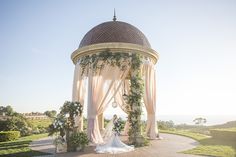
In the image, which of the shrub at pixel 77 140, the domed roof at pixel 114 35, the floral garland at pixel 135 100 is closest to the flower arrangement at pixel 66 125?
the shrub at pixel 77 140

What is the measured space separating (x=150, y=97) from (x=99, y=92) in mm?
3569

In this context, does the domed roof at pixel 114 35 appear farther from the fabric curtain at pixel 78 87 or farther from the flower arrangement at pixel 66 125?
the flower arrangement at pixel 66 125

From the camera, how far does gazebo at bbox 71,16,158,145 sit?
12062mm

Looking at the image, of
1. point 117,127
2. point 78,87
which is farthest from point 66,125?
point 78,87

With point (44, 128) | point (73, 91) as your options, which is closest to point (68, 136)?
point (73, 91)

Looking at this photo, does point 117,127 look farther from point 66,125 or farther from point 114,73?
point 114,73

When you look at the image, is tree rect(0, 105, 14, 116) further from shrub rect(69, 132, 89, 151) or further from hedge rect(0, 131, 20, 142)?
shrub rect(69, 132, 89, 151)

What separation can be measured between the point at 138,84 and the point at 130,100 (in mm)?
1028

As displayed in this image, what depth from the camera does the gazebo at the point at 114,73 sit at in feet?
39.6

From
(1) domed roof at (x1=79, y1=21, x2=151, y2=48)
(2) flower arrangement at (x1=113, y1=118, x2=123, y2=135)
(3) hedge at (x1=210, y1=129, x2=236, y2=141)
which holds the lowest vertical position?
(3) hedge at (x1=210, y1=129, x2=236, y2=141)

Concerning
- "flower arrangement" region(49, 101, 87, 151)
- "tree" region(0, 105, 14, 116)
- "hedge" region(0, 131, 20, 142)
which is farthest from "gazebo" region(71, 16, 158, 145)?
"tree" region(0, 105, 14, 116)

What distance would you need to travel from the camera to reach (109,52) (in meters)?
12.4

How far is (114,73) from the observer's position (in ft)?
41.7

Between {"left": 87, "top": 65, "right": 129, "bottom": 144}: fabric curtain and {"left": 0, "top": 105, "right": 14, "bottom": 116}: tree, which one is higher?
{"left": 87, "top": 65, "right": 129, "bottom": 144}: fabric curtain
